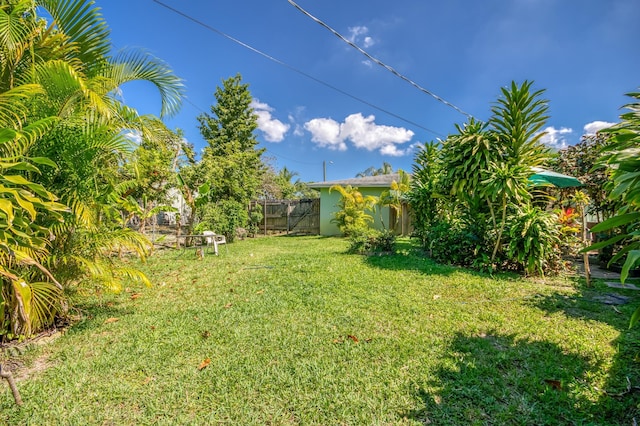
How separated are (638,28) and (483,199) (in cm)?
558

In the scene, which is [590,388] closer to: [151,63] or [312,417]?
[312,417]

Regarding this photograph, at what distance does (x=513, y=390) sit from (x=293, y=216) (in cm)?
1273

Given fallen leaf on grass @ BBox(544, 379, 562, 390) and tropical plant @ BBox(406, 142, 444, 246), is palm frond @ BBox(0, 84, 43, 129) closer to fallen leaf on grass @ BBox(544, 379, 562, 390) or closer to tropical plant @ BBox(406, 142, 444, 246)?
fallen leaf on grass @ BBox(544, 379, 562, 390)

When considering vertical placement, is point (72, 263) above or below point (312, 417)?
above

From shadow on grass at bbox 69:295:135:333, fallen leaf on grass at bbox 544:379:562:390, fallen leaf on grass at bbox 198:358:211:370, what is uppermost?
shadow on grass at bbox 69:295:135:333

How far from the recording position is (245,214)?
11453mm

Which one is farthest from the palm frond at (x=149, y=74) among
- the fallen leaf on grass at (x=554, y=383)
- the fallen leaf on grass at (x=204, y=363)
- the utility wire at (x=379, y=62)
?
the fallen leaf on grass at (x=554, y=383)

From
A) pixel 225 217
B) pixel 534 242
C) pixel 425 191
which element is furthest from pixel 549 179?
pixel 225 217

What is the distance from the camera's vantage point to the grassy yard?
1.95 metres

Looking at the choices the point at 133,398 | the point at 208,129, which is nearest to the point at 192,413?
the point at 133,398

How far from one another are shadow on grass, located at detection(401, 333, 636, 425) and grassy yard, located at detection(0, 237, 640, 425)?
0.4 inches

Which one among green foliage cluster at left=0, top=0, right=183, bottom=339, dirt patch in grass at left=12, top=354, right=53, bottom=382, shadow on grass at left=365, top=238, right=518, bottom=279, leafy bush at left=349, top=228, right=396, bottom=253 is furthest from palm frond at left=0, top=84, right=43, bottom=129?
leafy bush at left=349, top=228, right=396, bottom=253

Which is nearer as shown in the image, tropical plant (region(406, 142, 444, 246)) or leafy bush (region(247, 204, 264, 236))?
tropical plant (region(406, 142, 444, 246))

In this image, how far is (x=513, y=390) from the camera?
216 cm
